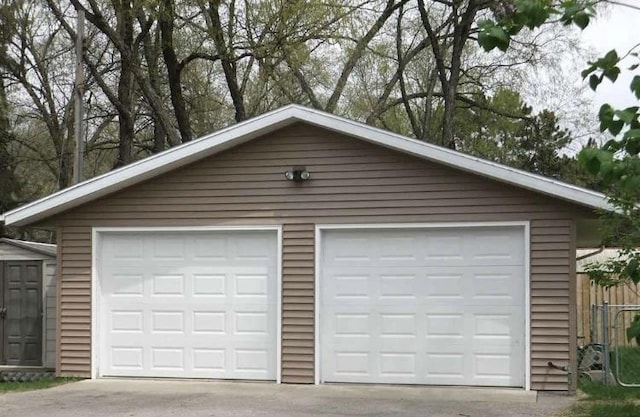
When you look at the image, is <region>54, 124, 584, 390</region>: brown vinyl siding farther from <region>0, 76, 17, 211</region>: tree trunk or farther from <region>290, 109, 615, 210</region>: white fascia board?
<region>0, 76, 17, 211</region>: tree trunk

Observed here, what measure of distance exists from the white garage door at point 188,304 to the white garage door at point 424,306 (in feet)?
2.80

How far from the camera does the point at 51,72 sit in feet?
95.3

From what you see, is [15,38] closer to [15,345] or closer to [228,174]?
[15,345]

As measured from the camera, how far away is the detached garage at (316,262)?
10.1 meters

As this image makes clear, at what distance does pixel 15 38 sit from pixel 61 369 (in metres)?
18.6

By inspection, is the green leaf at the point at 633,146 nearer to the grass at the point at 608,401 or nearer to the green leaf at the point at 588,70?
the green leaf at the point at 588,70

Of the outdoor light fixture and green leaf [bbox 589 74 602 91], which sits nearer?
green leaf [bbox 589 74 602 91]

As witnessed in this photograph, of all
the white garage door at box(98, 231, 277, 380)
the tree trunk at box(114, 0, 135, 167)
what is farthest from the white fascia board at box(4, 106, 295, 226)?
the tree trunk at box(114, 0, 135, 167)

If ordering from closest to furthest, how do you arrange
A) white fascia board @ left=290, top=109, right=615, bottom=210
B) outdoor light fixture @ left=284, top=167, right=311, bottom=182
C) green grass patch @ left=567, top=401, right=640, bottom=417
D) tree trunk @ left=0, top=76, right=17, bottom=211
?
1. green grass patch @ left=567, top=401, right=640, bottom=417
2. white fascia board @ left=290, top=109, right=615, bottom=210
3. outdoor light fixture @ left=284, top=167, right=311, bottom=182
4. tree trunk @ left=0, top=76, right=17, bottom=211

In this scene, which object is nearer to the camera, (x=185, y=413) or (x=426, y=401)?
(x=185, y=413)

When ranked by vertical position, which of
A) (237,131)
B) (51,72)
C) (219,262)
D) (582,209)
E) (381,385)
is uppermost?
(51,72)

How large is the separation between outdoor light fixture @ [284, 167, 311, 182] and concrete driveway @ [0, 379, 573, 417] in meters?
2.58

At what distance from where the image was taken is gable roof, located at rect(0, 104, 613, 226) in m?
9.64

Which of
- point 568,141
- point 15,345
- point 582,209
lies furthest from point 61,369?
point 568,141
